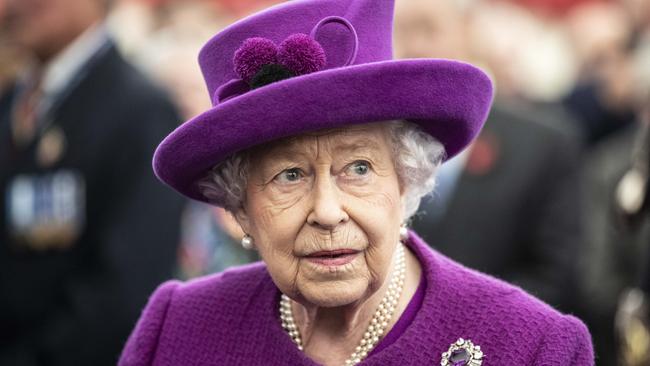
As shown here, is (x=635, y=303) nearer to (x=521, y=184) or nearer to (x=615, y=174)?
(x=521, y=184)

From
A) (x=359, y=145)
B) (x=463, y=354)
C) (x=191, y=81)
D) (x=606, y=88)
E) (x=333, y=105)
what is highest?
(x=333, y=105)

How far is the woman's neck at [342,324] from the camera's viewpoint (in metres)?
3.40

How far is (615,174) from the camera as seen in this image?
7.63 m

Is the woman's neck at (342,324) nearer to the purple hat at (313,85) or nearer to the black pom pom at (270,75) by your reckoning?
the purple hat at (313,85)

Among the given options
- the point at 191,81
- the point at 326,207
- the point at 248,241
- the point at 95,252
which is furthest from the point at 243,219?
the point at 191,81

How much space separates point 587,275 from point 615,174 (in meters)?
0.64

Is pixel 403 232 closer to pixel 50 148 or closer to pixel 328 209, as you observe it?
pixel 328 209

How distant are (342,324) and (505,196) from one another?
2.81 meters

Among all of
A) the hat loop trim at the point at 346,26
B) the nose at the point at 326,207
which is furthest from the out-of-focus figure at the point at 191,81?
the hat loop trim at the point at 346,26

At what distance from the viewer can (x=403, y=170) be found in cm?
329

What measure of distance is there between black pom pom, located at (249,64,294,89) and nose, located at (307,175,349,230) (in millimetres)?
255

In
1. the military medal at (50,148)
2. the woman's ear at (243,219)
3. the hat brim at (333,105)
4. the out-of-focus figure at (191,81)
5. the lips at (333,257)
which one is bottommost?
the out-of-focus figure at (191,81)

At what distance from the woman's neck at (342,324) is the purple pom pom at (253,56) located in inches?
25.2

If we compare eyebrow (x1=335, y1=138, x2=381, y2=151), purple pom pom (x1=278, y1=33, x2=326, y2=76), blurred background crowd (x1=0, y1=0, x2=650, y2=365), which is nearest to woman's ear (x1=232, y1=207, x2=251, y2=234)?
eyebrow (x1=335, y1=138, x2=381, y2=151)
